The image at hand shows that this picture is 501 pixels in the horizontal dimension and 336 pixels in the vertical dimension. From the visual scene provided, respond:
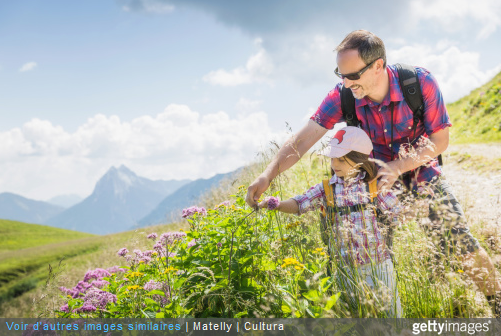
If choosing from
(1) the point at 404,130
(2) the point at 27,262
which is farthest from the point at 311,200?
(2) the point at 27,262

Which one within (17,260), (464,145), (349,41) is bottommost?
(17,260)

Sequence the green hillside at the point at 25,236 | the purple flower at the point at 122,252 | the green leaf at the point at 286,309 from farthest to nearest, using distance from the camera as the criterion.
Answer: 1. the green hillside at the point at 25,236
2. the purple flower at the point at 122,252
3. the green leaf at the point at 286,309

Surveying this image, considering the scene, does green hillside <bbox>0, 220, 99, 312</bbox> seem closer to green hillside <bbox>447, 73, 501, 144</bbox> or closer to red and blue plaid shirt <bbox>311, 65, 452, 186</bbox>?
red and blue plaid shirt <bbox>311, 65, 452, 186</bbox>

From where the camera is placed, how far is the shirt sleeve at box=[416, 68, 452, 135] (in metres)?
3.39

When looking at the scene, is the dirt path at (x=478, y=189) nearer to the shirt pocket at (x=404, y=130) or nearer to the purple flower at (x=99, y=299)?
the shirt pocket at (x=404, y=130)

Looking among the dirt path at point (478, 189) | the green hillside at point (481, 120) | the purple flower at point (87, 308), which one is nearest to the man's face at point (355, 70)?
the dirt path at point (478, 189)

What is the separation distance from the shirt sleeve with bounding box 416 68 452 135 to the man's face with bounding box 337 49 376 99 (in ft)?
1.70

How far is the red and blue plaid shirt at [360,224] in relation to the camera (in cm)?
279

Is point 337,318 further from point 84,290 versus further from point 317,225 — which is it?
point 84,290

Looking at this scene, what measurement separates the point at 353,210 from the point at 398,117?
1047 mm

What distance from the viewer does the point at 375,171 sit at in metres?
3.27

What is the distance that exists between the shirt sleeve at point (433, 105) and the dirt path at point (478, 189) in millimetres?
998

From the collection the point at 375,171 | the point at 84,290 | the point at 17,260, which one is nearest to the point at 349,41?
the point at 375,171

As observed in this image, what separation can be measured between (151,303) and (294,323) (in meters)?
1.25
